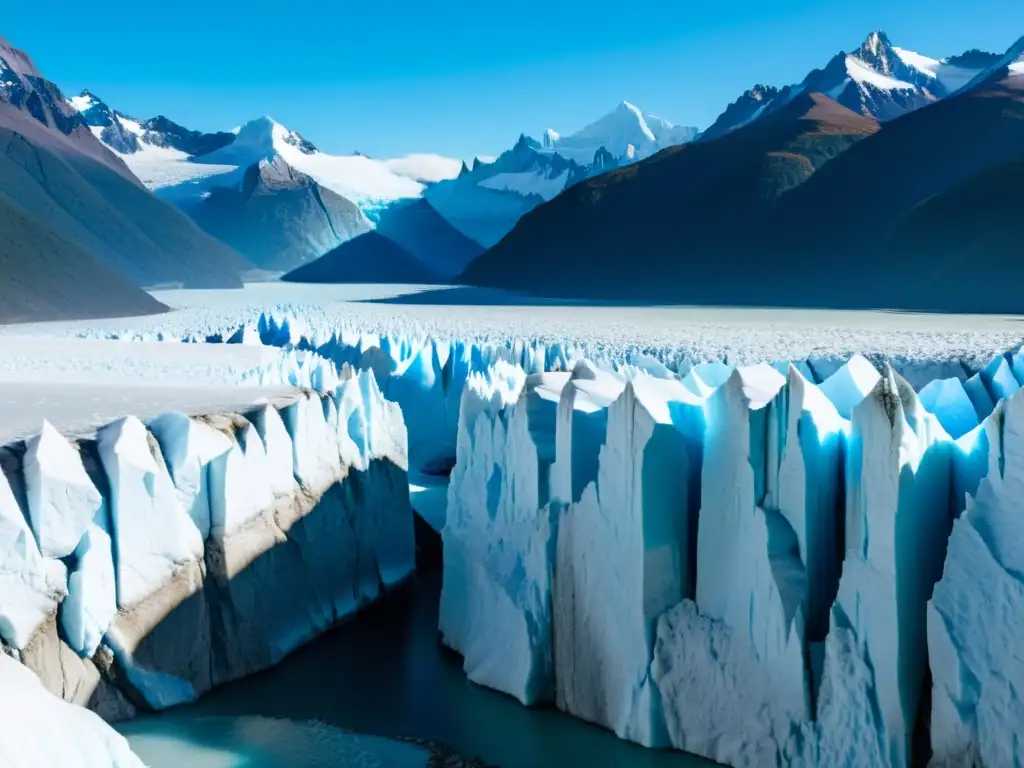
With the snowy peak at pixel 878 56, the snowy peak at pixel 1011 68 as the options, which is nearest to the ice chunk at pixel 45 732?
the snowy peak at pixel 1011 68

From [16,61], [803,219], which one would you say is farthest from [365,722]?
[16,61]

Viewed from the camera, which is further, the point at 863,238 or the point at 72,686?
the point at 863,238

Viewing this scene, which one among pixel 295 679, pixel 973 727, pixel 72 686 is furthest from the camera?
pixel 295 679

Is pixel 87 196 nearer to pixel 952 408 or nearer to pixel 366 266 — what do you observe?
pixel 366 266

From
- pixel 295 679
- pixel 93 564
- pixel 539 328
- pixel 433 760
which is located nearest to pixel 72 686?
pixel 93 564

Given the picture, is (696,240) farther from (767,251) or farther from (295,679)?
(295,679)

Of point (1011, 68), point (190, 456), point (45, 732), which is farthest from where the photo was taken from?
point (1011, 68)

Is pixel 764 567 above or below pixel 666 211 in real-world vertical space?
below
